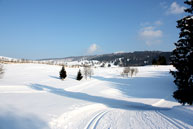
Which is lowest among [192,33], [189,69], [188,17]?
[189,69]

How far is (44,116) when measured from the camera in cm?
734

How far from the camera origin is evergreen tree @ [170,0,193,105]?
31.7 ft

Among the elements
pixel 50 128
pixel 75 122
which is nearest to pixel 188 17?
pixel 75 122

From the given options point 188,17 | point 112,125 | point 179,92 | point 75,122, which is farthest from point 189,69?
point 75,122

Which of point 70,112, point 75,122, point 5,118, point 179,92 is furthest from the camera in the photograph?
point 179,92

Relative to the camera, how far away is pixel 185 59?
10.1 m

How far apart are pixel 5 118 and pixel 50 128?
2.82 m

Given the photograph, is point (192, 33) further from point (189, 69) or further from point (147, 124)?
point (147, 124)

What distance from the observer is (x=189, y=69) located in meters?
9.71

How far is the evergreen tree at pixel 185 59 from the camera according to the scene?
965 cm

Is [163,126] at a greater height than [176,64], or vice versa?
[176,64]

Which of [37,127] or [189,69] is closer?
[37,127]

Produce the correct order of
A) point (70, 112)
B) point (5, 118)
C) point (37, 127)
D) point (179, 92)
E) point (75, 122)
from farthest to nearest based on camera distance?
point (179, 92)
point (70, 112)
point (75, 122)
point (5, 118)
point (37, 127)

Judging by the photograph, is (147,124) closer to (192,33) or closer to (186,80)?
(186,80)
